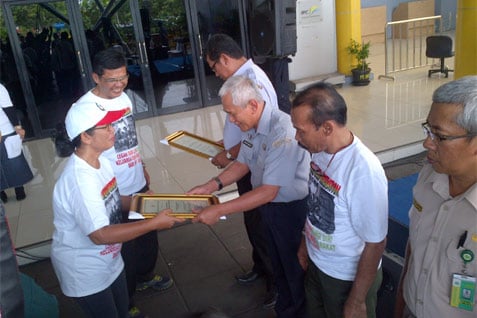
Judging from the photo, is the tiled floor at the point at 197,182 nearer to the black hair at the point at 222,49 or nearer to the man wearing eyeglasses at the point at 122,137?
the man wearing eyeglasses at the point at 122,137

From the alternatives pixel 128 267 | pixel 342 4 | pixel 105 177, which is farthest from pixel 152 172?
pixel 342 4

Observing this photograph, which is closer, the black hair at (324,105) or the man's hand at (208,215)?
the black hair at (324,105)

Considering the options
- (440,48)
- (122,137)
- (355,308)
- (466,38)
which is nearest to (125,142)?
(122,137)

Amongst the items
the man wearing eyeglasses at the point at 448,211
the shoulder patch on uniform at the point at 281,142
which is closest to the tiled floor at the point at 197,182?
the shoulder patch on uniform at the point at 281,142

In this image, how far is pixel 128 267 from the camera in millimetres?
2594

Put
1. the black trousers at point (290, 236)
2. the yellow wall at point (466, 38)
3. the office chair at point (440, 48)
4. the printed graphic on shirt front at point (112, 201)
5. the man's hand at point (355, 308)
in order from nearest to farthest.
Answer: the man's hand at point (355, 308) < the printed graphic on shirt front at point (112, 201) < the black trousers at point (290, 236) < the yellow wall at point (466, 38) < the office chair at point (440, 48)

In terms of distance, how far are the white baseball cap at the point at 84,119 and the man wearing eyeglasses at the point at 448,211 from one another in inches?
52.2

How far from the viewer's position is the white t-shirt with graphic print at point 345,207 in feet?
5.21

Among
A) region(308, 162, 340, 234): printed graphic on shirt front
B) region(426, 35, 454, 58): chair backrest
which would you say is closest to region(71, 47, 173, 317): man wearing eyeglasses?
region(308, 162, 340, 234): printed graphic on shirt front

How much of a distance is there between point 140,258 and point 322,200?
1.67 m

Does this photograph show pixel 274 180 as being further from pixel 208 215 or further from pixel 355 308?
pixel 355 308

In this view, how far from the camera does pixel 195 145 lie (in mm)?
2816

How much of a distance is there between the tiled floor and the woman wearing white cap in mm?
979

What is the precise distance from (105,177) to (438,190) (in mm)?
1420
